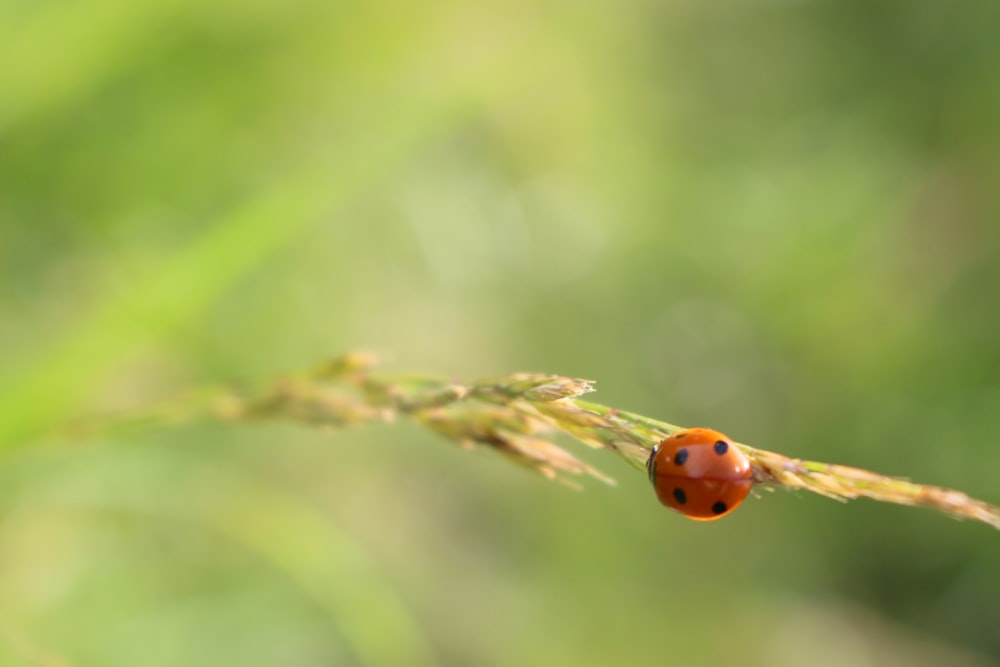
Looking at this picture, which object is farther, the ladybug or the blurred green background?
the blurred green background

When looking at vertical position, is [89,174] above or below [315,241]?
below

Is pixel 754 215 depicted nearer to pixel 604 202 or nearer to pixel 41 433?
pixel 604 202

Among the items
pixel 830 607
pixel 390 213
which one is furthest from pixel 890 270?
pixel 390 213

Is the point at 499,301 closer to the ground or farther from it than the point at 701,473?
farther from it

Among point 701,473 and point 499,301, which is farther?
point 499,301

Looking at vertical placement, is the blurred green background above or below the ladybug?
above
